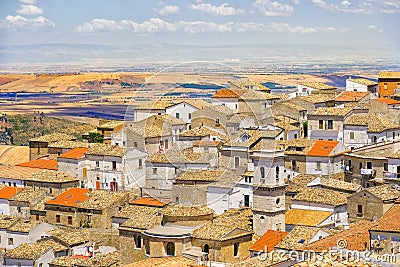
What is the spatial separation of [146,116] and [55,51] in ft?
501

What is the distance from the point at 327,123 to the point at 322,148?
8.65 ft

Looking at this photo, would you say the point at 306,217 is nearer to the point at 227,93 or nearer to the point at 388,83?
the point at 227,93

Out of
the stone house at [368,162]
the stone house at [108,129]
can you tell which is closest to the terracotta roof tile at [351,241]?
the stone house at [368,162]

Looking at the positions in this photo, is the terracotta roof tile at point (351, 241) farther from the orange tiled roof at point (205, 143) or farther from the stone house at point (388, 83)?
the stone house at point (388, 83)

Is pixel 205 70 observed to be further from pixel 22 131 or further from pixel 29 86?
pixel 29 86

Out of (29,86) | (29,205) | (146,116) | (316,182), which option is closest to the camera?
(316,182)

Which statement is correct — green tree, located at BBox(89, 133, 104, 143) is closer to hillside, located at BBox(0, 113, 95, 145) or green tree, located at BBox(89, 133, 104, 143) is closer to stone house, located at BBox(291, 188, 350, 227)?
stone house, located at BBox(291, 188, 350, 227)

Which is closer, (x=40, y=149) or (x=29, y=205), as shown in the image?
(x=29, y=205)

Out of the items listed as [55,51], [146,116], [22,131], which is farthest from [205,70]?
[55,51]

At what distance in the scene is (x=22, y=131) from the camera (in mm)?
65938

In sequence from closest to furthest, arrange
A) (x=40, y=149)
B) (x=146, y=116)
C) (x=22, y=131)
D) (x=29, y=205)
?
(x=29, y=205) < (x=146, y=116) < (x=40, y=149) < (x=22, y=131)

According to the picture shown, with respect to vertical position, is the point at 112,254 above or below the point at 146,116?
below

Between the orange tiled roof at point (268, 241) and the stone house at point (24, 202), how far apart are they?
8971 mm

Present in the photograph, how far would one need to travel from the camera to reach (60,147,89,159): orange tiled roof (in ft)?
93.1
